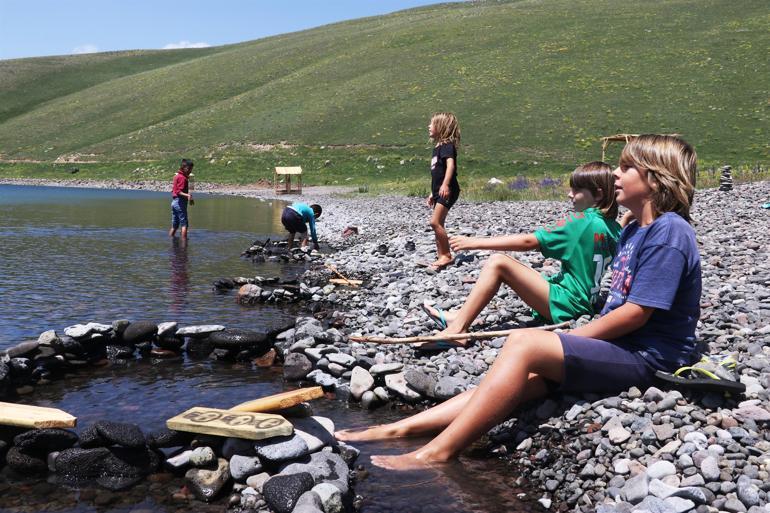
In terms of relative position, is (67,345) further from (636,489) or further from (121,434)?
(636,489)

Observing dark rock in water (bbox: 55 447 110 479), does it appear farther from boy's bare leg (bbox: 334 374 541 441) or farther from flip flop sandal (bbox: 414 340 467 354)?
flip flop sandal (bbox: 414 340 467 354)

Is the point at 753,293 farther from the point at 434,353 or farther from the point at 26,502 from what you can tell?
the point at 26,502

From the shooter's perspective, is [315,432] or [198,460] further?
[315,432]

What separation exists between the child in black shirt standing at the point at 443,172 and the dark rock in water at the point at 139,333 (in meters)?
5.13

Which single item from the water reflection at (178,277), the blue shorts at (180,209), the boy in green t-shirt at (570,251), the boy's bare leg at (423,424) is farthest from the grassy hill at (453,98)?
the boy's bare leg at (423,424)

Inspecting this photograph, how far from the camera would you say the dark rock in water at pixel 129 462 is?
5.86m

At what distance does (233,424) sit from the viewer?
225 inches

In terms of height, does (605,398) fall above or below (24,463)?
above

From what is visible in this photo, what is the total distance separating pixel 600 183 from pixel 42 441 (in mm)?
5937

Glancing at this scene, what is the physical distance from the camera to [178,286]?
14320 mm

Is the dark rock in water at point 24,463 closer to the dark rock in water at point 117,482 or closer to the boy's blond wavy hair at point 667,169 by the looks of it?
the dark rock in water at point 117,482

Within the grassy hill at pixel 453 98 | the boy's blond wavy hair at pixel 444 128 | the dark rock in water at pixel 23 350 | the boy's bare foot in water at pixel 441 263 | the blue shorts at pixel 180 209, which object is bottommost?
the dark rock in water at pixel 23 350

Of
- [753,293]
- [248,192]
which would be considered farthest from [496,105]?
[753,293]

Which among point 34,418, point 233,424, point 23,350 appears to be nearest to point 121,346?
point 23,350
